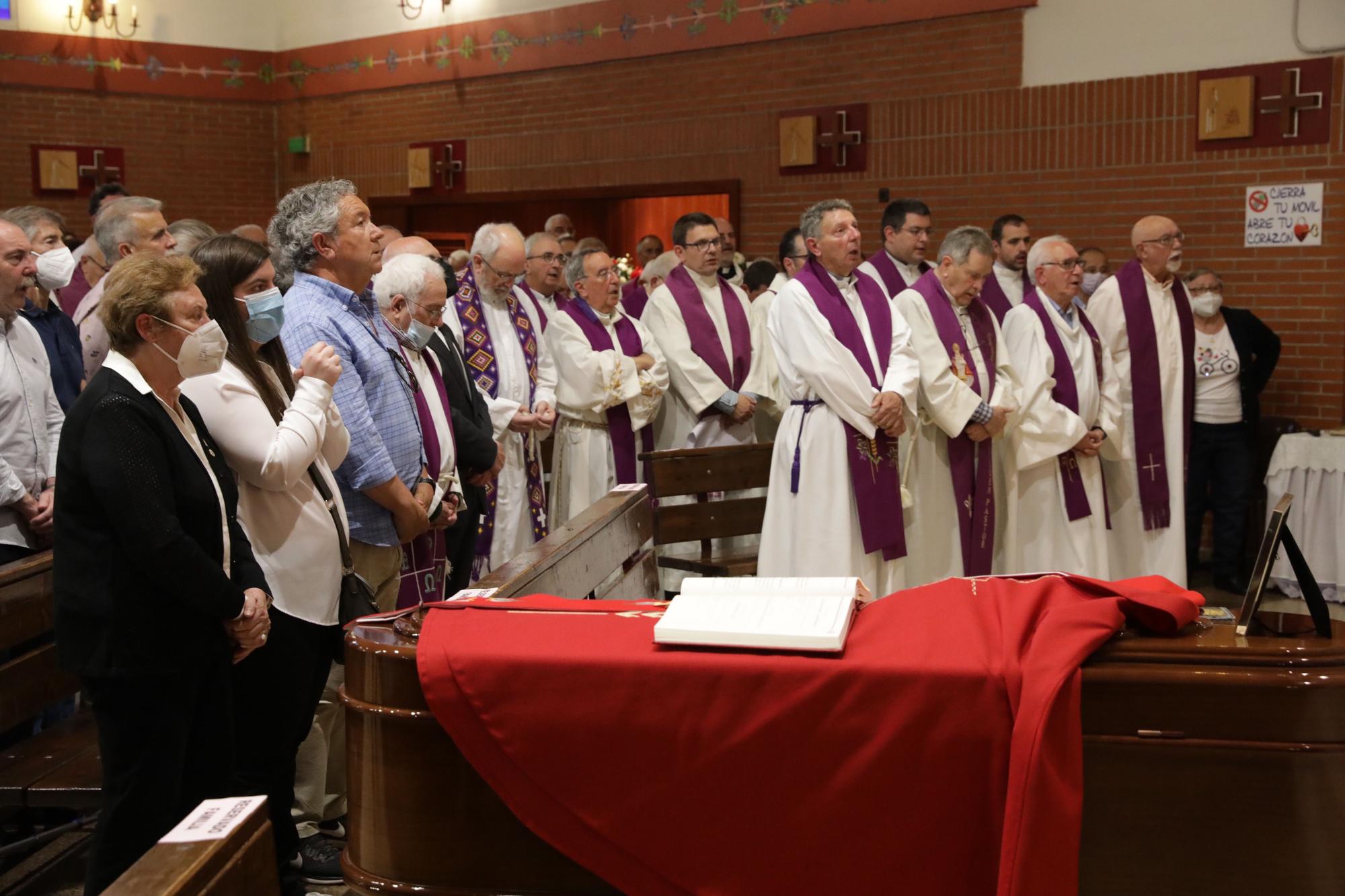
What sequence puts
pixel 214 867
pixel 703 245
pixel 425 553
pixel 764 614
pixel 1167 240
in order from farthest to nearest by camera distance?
1. pixel 703 245
2. pixel 1167 240
3. pixel 425 553
4. pixel 764 614
5. pixel 214 867

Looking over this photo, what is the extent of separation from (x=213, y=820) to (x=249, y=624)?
4.58ft

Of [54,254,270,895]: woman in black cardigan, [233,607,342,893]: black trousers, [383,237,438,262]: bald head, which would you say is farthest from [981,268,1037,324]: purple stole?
[54,254,270,895]: woman in black cardigan

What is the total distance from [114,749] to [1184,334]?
18.6 feet

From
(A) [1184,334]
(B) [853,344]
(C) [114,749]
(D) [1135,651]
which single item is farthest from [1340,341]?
(C) [114,749]

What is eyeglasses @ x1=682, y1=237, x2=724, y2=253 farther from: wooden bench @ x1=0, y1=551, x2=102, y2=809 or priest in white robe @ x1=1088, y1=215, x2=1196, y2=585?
wooden bench @ x1=0, y1=551, x2=102, y2=809

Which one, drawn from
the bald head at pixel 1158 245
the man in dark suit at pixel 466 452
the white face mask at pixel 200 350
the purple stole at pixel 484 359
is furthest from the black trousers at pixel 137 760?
the bald head at pixel 1158 245

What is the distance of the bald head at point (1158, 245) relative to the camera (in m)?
6.73

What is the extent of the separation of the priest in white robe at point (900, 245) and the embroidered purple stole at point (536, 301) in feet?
5.20

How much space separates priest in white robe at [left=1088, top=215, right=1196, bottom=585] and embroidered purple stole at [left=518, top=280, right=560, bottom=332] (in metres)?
2.82

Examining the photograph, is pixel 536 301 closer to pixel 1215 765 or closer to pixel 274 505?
pixel 274 505

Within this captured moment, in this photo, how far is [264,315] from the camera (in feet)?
10.5

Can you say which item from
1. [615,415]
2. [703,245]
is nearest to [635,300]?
[703,245]

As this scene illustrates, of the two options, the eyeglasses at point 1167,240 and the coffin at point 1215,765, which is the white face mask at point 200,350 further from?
the eyeglasses at point 1167,240

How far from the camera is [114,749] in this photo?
9.23ft
